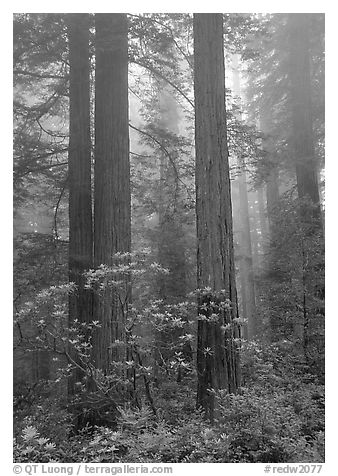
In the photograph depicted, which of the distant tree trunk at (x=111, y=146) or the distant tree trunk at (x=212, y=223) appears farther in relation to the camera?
the distant tree trunk at (x=111, y=146)

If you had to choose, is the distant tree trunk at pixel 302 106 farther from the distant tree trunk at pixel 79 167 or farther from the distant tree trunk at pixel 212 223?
the distant tree trunk at pixel 79 167

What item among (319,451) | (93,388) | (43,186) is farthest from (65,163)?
(319,451)

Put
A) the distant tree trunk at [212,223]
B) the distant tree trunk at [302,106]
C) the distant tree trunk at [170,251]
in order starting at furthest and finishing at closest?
the distant tree trunk at [302,106] < the distant tree trunk at [170,251] < the distant tree trunk at [212,223]

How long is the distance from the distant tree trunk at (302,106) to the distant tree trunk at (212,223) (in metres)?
3.93

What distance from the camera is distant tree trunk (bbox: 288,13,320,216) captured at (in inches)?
337

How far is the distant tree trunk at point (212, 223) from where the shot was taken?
4586 mm

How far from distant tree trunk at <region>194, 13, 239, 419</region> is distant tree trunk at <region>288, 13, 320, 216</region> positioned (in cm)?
393

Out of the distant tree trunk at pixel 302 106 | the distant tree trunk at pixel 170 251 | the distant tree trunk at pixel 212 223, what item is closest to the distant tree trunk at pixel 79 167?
the distant tree trunk at pixel 170 251

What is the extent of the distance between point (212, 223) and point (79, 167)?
9.46 feet

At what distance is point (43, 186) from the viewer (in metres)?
7.85

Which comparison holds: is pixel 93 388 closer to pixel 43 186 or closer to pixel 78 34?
pixel 43 186

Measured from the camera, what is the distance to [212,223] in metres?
4.90

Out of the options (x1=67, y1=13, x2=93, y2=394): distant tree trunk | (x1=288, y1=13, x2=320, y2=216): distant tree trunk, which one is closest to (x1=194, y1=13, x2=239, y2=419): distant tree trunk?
(x1=67, y1=13, x2=93, y2=394): distant tree trunk
